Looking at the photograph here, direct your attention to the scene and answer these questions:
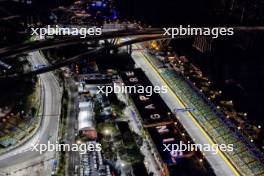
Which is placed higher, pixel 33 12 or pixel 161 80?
pixel 33 12

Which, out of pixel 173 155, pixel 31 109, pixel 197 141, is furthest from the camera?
pixel 31 109

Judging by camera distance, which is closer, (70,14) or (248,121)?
(248,121)

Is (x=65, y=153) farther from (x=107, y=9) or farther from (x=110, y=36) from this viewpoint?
(x=107, y=9)

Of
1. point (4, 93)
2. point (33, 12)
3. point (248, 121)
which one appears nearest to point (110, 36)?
point (248, 121)

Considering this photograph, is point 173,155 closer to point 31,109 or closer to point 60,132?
point 60,132

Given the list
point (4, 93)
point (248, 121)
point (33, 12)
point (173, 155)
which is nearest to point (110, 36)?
point (173, 155)

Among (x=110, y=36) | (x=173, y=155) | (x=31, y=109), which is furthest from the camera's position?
(x=31, y=109)

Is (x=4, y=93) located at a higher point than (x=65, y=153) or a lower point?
higher

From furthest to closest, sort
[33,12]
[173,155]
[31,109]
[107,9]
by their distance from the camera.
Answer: [107,9] → [33,12] → [31,109] → [173,155]

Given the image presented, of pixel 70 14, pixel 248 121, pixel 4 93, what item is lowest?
pixel 248 121
